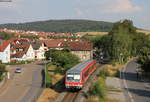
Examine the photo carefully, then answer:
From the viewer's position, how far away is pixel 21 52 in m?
78.0

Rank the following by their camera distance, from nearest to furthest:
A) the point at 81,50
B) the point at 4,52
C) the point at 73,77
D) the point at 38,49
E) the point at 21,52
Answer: the point at 73,77, the point at 4,52, the point at 21,52, the point at 81,50, the point at 38,49

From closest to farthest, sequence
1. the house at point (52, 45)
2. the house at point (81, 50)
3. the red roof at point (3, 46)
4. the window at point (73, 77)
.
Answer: the window at point (73, 77) < the red roof at point (3, 46) < the house at point (81, 50) < the house at point (52, 45)

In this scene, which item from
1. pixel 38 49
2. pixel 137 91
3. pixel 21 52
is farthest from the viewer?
pixel 38 49

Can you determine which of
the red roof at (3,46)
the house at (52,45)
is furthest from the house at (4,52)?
the house at (52,45)

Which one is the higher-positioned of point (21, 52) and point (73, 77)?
point (21, 52)

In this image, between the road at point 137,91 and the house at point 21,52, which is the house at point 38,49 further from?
the road at point 137,91

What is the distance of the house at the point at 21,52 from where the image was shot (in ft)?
249

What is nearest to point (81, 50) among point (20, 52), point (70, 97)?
point (20, 52)

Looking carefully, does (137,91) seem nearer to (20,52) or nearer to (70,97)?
(70,97)

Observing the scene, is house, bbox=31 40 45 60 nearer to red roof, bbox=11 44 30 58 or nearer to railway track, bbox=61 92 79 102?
red roof, bbox=11 44 30 58

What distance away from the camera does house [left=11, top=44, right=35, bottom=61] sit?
249 feet

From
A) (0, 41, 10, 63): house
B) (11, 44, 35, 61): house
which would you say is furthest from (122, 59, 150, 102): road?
(11, 44, 35, 61): house

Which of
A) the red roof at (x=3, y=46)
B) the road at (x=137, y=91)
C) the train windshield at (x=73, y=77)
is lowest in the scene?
the road at (x=137, y=91)

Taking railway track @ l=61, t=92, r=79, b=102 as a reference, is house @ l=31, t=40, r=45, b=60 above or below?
above
